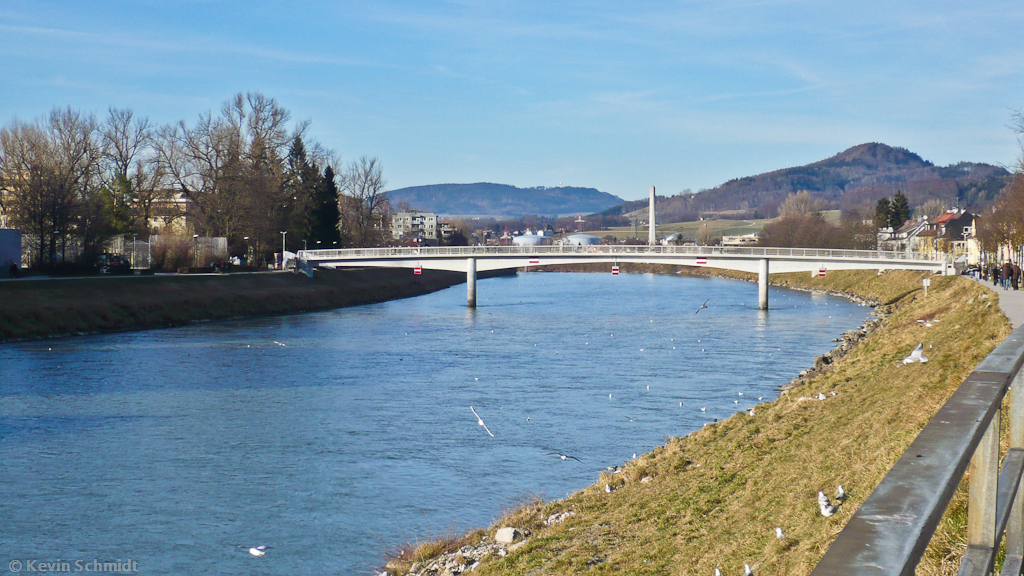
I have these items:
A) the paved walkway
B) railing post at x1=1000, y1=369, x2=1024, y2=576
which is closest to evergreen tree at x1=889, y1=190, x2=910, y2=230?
the paved walkway

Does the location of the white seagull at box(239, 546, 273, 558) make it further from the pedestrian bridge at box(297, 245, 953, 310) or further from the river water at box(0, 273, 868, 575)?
the pedestrian bridge at box(297, 245, 953, 310)

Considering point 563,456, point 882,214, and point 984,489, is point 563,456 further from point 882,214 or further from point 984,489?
point 882,214

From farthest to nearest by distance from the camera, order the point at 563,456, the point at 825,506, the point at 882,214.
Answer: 1. the point at 882,214
2. the point at 563,456
3. the point at 825,506

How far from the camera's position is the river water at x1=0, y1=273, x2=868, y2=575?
1730 centimetres

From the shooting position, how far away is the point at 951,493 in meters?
2.37

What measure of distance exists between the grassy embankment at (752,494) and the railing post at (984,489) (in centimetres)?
309

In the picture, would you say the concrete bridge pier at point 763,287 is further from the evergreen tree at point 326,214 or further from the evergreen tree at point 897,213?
the evergreen tree at point 897,213

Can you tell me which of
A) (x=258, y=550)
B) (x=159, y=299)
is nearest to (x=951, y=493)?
(x=258, y=550)

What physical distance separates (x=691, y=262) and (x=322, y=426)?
5767 centimetres

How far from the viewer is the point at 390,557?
50.9ft

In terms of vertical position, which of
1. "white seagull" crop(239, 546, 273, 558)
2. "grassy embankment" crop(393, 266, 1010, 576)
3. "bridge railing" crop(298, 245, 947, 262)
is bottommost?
"white seagull" crop(239, 546, 273, 558)

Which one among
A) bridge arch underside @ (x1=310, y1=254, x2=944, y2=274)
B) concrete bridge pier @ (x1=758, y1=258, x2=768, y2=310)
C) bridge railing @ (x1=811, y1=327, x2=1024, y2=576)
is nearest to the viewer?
bridge railing @ (x1=811, y1=327, x2=1024, y2=576)

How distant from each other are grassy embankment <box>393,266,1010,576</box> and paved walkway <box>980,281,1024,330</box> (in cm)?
236

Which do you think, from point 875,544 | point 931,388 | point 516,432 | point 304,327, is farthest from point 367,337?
point 875,544
